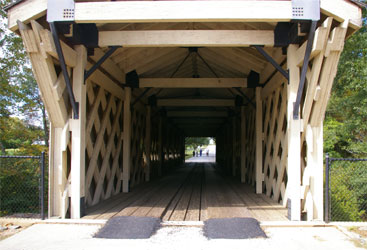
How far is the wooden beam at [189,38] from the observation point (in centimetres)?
495

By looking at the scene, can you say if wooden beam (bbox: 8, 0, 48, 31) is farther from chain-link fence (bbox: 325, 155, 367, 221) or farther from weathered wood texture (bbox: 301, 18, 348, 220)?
chain-link fence (bbox: 325, 155, 367, 221)

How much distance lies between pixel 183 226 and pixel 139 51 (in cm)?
419

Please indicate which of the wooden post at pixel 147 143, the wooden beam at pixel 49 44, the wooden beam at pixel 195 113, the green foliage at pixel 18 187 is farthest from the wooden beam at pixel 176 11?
the wooden beam at pixel 195 113

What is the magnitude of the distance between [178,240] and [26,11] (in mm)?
3515

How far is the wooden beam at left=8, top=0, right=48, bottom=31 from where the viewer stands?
4.31m

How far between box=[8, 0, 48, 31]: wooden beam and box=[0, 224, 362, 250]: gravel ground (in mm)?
2750

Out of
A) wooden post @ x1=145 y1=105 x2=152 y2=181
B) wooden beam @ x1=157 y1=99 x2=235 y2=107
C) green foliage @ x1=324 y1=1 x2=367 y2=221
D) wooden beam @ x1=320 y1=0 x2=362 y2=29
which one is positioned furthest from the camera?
wooden beam @ x1=157 y1=99 x2=235 y2=107

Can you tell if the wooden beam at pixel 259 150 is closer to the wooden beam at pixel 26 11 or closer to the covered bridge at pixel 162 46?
the covered bridge at pixel 162 46

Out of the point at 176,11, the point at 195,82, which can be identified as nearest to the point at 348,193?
the point at 195,82

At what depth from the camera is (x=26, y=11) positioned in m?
4.33

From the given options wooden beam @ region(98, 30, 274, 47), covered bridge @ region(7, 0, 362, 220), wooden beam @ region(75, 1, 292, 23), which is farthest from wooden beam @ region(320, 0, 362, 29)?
wooden beam @ region(98, 30, 274, 47)

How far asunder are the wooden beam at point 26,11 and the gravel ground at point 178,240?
275cm

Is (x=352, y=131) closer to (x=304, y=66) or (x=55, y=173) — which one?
(x=304, y=66)

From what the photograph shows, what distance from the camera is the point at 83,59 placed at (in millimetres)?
5125
